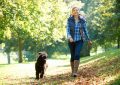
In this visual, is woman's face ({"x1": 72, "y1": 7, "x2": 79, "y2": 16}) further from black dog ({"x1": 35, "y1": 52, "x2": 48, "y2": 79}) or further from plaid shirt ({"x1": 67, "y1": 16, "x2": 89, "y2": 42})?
black dog ({"x1": 35, "y1": 52, "x2": 48, "y2": 79})

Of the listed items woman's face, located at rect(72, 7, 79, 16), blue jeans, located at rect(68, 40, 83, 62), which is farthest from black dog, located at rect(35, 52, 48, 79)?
woman's face, located at rect(72, 7, 79, 16)

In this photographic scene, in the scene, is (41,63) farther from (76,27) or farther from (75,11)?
(75,11)

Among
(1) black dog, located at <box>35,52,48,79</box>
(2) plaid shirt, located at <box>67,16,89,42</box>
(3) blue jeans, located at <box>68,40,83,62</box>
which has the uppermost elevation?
(2) plaid shirt, located at <box>67,16,89,42</box>

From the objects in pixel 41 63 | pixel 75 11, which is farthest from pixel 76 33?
pixel 41 63

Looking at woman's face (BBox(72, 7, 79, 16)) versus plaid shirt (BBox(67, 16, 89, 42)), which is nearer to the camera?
woman's face (BBox(72, 7, 79, 16))

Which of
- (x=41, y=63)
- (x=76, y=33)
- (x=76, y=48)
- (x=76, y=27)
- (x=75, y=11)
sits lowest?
(x=41, y=63)

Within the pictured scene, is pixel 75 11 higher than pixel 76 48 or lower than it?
Answer: higher

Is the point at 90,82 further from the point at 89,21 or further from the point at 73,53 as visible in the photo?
the point at 89,21

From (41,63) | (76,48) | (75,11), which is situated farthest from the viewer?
(41,63)

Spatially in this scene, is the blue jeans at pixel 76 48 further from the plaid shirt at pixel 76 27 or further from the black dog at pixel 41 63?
the black dog at pixel 41 63

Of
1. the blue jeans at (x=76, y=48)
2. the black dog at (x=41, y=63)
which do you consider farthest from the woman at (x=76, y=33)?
the black dog at (x=41, y=63)

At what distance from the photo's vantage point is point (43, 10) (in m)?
29.3

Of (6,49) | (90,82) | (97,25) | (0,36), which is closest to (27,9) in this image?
(0,36)

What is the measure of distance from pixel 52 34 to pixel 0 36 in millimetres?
10369
